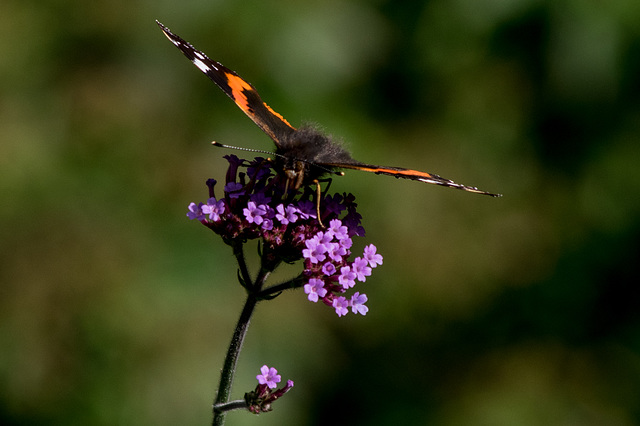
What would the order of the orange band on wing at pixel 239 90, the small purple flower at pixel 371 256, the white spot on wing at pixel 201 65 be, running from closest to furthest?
1. the small purple flower at pixel 371 256
2. the orange band on wing at pixel 239 90
3. the white spot on wing at pixel 201 65

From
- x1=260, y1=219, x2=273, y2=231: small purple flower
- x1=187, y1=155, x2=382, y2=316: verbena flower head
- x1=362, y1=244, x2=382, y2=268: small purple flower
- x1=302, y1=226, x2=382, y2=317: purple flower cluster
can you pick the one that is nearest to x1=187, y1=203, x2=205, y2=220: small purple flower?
x1=187, y1=155, x2=382, y2=316: verbena flower head

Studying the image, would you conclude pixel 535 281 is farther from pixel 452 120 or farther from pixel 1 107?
pixel 1 107

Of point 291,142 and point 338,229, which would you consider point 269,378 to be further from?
point 291,142

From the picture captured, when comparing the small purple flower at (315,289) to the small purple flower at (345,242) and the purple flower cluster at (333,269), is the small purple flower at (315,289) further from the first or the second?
the small purple flower at (345,242)

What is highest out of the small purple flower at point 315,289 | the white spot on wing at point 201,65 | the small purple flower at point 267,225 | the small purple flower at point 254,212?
the white spot on wing at point 201,65

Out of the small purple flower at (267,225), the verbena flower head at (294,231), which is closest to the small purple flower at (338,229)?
the verbena flower head at (294,231)

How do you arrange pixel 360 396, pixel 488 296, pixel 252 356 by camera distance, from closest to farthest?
pixel 252 356 → pixel 360 396 → pixel 488 296

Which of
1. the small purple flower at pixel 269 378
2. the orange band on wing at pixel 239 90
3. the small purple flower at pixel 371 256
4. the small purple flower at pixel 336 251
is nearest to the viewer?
the small purple flower at pixel 269 378

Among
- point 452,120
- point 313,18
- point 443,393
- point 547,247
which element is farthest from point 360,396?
point 313,18

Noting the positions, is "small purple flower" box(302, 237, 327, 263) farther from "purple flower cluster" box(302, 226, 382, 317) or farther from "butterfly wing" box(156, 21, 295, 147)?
"butterfly wing" box(156, 21, 295, 147)
